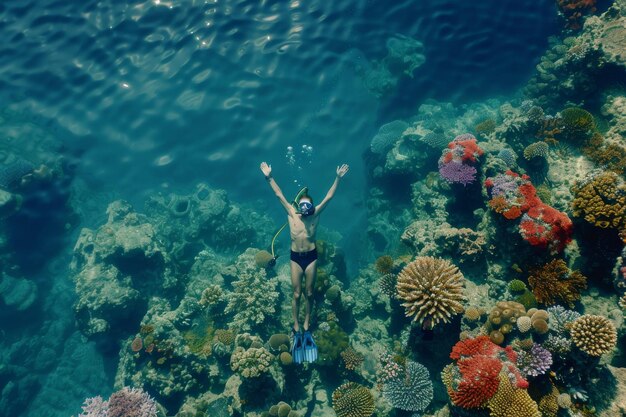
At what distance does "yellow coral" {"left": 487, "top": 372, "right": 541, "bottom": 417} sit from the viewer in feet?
16.5

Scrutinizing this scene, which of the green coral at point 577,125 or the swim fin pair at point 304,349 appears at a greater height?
the green coral at point 577,125

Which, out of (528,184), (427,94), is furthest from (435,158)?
(427,94)

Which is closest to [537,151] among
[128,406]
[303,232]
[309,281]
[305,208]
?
[305,208]

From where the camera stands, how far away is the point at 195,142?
1952 centimetres

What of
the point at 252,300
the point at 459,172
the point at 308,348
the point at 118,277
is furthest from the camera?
the point at 118,277

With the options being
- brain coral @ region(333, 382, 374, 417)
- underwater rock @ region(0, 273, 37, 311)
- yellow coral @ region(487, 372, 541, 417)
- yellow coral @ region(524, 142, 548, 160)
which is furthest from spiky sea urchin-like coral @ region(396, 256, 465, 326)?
underwater rock @ region(0, 273, 37, 311)

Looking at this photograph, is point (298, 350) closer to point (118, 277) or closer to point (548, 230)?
point (548, 230)

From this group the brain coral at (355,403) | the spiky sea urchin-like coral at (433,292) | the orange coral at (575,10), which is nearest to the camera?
the spiky sea urchin-like coral at (433,292)

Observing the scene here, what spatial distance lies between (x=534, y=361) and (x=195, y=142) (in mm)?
19034

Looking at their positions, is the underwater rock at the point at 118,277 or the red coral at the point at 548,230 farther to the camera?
the underwater rock at the point at 118,277

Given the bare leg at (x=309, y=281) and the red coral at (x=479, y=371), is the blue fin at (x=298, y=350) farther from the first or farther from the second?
the red coral at (x=479, y=371)

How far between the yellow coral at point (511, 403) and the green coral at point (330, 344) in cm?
417

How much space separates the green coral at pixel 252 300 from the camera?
31.2 feet

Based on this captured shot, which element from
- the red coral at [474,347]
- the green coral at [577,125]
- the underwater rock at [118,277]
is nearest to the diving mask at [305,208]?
the red coral at [474,347]
